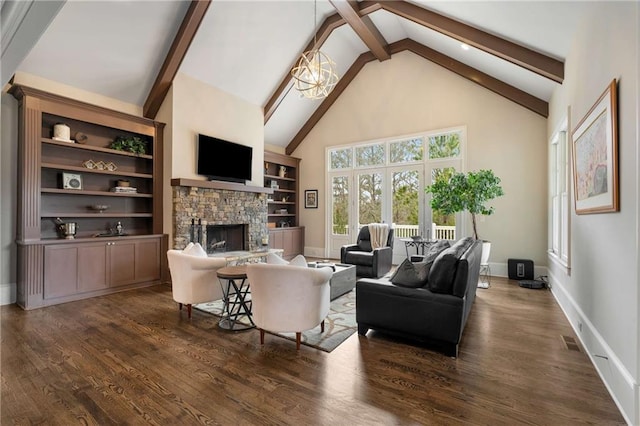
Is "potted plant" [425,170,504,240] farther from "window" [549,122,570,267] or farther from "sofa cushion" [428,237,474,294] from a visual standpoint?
"sofa cushion" [428,237,474,294]

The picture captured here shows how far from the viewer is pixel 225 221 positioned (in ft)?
19.9

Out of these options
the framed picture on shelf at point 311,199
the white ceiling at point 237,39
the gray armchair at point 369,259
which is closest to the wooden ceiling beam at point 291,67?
the white ceiling at point 237,39

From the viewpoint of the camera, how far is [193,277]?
3494 millimetres

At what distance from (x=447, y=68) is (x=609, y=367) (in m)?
5.86

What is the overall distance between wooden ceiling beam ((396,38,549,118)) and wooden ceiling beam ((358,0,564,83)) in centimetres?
147

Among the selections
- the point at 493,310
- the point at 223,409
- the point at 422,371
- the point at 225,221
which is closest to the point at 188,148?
the point at 225,221

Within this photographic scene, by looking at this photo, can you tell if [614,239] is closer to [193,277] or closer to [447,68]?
[193,277]

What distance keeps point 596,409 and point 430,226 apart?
188 inches

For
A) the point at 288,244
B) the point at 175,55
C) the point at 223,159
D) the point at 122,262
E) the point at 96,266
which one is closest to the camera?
the point at 96,266

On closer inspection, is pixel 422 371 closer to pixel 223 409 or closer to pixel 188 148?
pixel 223 409

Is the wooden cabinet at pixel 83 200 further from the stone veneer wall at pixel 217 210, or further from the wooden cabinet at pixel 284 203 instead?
the wooden cabinet at pixel 284 203

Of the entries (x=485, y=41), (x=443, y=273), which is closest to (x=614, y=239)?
(x=443, y=273)

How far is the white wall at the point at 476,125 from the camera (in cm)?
561

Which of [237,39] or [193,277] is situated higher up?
[237,39]
